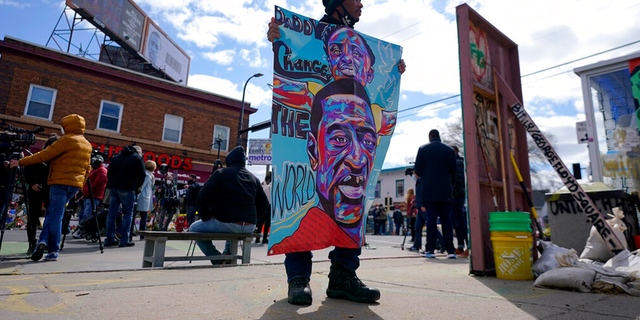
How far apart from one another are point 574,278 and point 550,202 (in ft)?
8.60

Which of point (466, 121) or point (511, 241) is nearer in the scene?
point (511, 241)

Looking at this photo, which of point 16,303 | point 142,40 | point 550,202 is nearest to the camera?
point 16,303

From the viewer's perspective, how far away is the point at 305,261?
2.42 metres

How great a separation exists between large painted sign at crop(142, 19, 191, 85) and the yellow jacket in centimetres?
2403

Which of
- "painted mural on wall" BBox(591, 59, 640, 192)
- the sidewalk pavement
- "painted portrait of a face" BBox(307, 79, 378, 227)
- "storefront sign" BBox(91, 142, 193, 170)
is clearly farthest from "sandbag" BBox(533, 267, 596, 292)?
"storefront sign" BBox(91, 142, 193, 170)

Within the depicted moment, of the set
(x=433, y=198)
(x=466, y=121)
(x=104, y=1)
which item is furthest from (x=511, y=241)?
(x=104, y=1)

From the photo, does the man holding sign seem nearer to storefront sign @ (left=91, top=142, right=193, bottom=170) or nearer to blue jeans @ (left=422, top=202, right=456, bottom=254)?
blue jeans @ (left=422, top=202, right=456, bottom=254)

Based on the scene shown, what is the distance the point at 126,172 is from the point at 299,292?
17.8 feet

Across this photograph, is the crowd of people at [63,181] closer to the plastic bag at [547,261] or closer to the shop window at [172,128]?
the plastic bag at [547,261]

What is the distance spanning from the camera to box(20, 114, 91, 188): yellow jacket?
4219 mm

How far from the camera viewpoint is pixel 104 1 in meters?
23.2

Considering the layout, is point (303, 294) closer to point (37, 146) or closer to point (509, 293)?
point (509, 293)

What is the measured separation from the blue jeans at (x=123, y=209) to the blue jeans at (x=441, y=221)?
515 centimetres

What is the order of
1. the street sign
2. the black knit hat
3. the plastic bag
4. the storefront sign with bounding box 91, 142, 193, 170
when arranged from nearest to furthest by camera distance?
1. the black knit hat
2. the plastic bag
3. the street sign
4. the storefront sign with bounding box 91, 142, 193, 170
